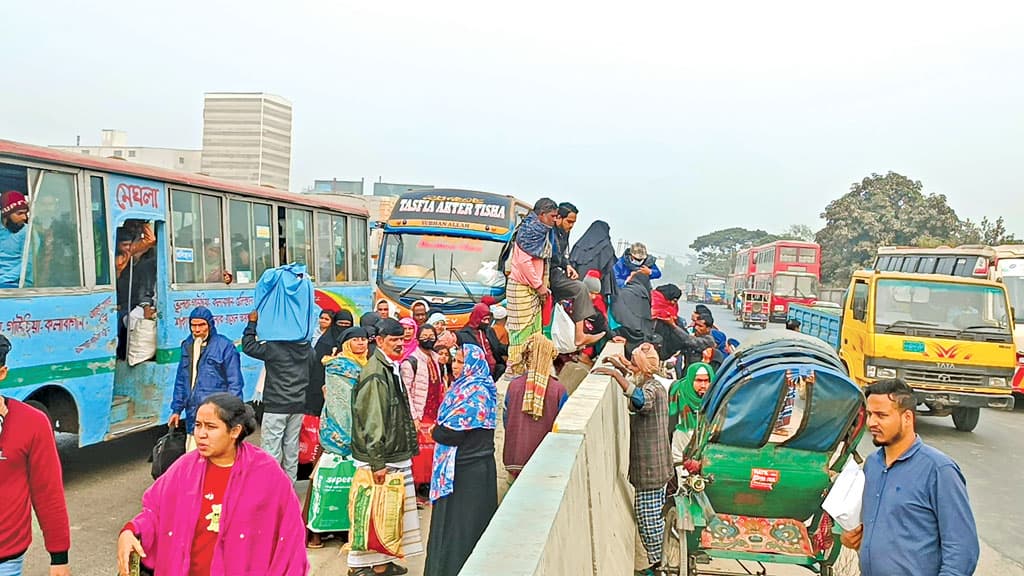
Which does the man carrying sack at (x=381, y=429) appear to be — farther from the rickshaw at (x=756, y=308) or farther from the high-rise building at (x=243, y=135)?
the high-rise building at (x=243, y=135)

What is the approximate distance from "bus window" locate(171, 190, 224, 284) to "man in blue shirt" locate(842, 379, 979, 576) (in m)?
7.31

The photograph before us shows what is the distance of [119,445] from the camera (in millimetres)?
9797


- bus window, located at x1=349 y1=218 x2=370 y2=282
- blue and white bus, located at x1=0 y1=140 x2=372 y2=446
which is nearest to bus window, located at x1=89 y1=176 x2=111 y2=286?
blue and white bus, located at x1=0 y1=140 x2=372 y2=446

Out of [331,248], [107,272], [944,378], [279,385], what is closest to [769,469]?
[279,385]

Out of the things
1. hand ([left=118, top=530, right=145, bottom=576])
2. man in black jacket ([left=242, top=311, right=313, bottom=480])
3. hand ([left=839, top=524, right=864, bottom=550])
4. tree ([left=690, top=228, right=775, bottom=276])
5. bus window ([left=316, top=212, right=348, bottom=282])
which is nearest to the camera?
hand ([left=118, top=530, right=145, bottom=576])

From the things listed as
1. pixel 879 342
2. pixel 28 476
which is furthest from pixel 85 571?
pixel 879 342

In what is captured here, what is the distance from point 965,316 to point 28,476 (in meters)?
13.0

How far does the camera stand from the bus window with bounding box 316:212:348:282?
12.8 metres

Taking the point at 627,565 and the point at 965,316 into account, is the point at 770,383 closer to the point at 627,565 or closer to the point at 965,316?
the point at 627,565

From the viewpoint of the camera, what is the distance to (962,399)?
488 inches

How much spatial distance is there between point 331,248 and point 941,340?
30.9ft

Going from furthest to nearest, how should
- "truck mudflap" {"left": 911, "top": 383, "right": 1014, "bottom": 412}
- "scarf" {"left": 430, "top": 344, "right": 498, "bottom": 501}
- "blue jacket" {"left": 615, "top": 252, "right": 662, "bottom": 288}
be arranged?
"truck mudflap" {"left": 911, "top": 383, "right": 1014, "bottom": 412} → "blue jacket" {"left": 615, "top": 252, "right": 662, "bottom": 288} → "scarf" {"left": 430, "top": 344, "right": 498, "bottom": 501}

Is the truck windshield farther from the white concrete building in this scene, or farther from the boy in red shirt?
the white concrete building

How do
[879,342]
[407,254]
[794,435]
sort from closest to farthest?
[794,435] → [879,342] → [407,254]
